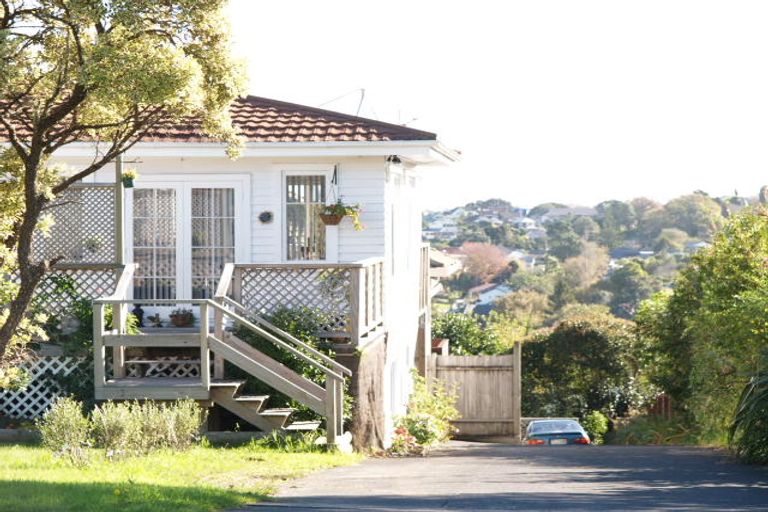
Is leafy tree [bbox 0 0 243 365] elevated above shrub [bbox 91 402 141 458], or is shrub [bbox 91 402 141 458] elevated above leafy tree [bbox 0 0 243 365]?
leafy tree [bbox 0 0 243 365]

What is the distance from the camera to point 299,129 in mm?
20156

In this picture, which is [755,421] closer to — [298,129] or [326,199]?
[326,199]

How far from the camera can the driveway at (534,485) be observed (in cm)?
1109

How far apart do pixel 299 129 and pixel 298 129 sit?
23 millimetres

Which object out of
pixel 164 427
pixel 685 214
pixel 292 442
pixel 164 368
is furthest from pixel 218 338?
pixel 685 214

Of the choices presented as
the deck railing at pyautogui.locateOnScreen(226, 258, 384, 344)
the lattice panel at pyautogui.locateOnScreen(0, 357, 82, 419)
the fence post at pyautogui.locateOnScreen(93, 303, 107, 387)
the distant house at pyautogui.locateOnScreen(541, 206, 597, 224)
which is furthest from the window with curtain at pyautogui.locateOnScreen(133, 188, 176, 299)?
the distant house at pyautogui.locateOnScreen(541, 206, 597, 224)

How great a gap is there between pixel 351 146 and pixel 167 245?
134 inches

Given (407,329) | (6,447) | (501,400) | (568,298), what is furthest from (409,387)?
(568,298)

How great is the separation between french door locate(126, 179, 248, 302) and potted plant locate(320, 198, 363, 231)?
1.37 m

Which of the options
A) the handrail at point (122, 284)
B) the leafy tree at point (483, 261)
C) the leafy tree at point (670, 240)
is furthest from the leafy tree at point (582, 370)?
the leafy tree at point (670, 240)

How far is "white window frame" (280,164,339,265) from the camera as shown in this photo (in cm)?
2028

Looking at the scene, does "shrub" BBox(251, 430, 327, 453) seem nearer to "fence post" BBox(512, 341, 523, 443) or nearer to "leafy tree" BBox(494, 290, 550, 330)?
"fence post" BBox(512, 341, 523, 443)

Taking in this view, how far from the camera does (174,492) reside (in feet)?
37.2

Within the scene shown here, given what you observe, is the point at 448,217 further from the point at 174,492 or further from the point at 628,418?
the point at 174,492
